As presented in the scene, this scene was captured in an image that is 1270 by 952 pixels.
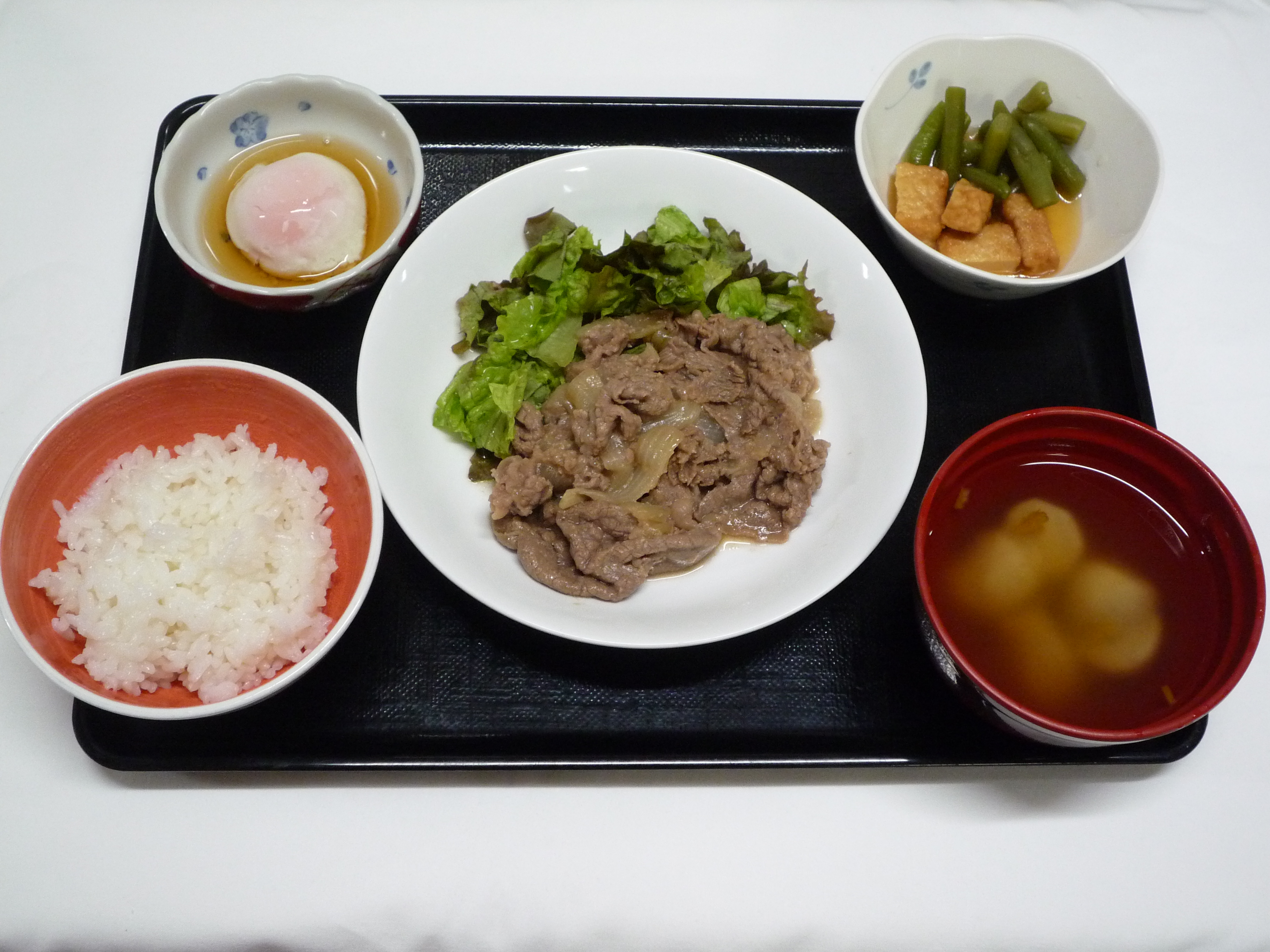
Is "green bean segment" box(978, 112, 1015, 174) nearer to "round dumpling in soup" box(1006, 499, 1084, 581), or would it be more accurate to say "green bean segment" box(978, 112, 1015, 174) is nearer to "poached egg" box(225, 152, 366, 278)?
"round dumpling in soup" box(1006, 499, 1084, 581)

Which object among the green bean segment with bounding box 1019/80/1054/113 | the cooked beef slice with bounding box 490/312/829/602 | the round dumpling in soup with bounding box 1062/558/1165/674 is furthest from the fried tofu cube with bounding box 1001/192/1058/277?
the round dumpling in soup with bounding box 1062/558/1165/674

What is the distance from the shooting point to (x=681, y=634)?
7.55ft

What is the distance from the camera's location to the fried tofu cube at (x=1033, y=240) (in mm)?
2936

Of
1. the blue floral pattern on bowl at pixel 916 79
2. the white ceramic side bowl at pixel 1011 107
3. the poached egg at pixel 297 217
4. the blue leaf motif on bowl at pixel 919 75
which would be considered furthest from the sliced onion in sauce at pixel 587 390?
the blue leaf motif on bowl at pixel 919 75

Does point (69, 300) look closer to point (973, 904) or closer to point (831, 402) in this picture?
point (831, 402)

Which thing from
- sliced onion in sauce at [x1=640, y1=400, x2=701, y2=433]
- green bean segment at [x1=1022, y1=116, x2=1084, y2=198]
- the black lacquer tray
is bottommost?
the black lacquer tray

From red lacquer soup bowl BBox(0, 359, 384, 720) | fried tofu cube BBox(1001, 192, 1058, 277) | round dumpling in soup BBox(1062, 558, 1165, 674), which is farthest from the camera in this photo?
fried tofu cube BBox(1001, 192, 1058, 277)

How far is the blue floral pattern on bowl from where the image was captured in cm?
294

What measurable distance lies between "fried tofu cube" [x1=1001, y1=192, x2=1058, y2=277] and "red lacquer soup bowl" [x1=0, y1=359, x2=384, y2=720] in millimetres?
2293

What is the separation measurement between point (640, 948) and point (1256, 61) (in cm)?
434

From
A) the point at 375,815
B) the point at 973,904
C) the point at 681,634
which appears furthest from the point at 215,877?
the point at 973,904

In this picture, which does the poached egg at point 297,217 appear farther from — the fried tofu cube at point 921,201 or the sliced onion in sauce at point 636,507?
the fried tofu cube at point 921,201

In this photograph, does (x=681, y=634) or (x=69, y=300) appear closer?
(x=681, y=634)

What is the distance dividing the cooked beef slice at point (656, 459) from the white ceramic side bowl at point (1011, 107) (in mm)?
669
